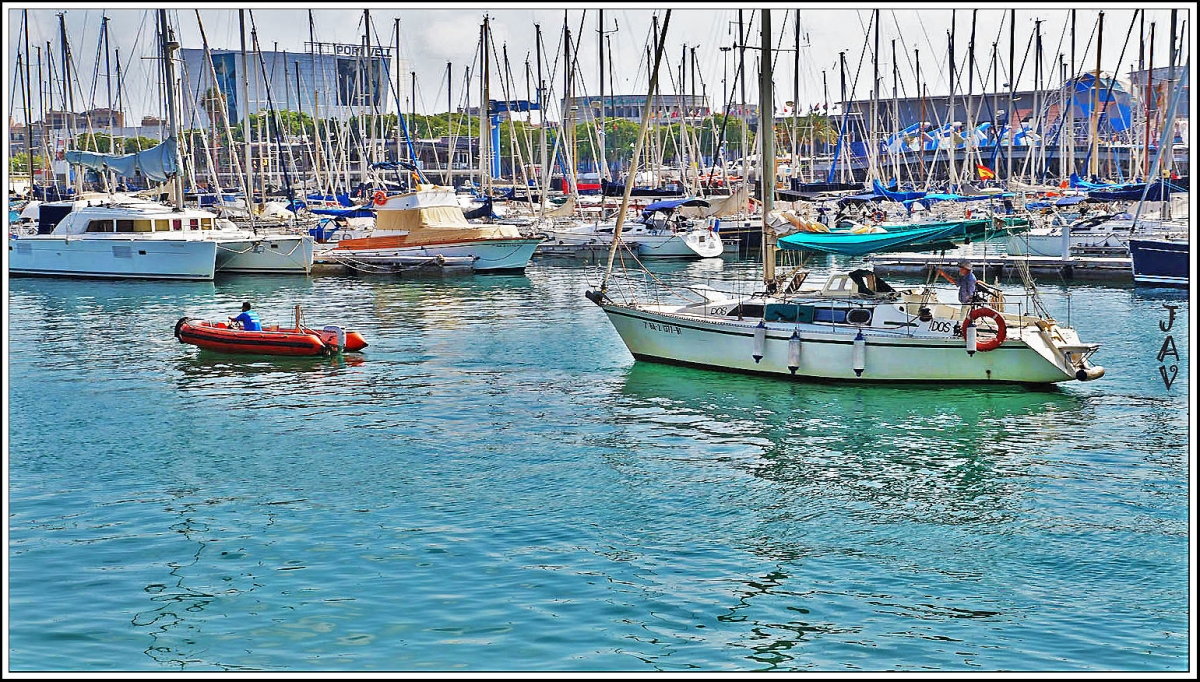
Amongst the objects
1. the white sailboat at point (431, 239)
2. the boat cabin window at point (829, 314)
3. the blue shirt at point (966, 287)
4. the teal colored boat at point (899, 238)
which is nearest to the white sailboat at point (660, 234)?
the white sailboat at point (431, 239)

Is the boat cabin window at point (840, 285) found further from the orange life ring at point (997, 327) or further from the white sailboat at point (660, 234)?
→ the white sailboat at point (660, 234)

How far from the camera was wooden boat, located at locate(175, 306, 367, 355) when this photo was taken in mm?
33406

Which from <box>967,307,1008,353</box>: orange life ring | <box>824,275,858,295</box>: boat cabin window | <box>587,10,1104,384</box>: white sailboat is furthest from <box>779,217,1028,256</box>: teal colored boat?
<box>967,307,1008,353</box>: orange life ring

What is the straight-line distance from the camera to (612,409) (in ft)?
88.7

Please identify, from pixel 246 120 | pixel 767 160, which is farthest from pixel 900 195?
pixel 767 160

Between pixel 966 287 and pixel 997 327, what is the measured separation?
1.33 meters

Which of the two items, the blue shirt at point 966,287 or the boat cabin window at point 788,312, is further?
the boat cabin window at point 788,312

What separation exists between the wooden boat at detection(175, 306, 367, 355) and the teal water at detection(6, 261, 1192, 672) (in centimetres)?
51

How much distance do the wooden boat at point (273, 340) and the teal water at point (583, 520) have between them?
51cm

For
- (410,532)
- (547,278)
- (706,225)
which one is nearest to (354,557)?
(410,532)

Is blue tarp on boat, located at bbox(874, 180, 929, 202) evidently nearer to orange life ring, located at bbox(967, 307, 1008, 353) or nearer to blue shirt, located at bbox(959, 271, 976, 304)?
blue shirt, located at bbox(959, 271, 976, 304)

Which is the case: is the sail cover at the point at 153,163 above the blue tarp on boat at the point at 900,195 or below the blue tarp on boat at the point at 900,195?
above

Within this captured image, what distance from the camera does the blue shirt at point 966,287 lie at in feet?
91.2

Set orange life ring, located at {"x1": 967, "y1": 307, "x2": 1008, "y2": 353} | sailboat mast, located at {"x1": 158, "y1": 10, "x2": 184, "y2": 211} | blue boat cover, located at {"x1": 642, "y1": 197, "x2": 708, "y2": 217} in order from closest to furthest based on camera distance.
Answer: orange life ring, located at {"x1": 967, "y1": 307, "x2": 1008, "y2": 353}
sailboat mast, located at {"x1": 158, "y1": 10, "x2": 184, "y2": 211}
blue boat cover, located at {"x1": 642, "y1": 197, "x2": 708, "y2": 217}
